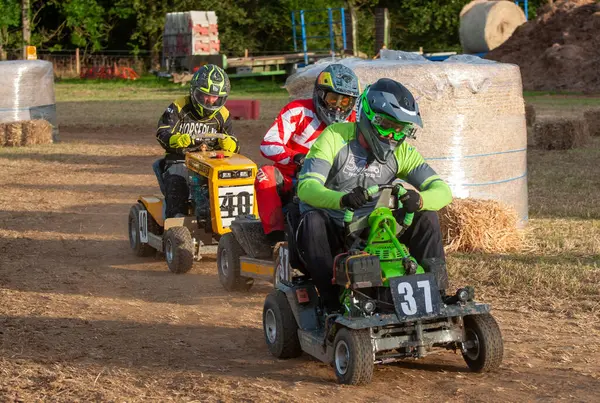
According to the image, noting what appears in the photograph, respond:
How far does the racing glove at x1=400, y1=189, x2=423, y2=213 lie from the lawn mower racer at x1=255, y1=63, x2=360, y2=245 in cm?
219

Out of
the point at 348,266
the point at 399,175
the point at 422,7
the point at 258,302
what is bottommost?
the point at 258,302

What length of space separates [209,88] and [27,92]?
519 inches

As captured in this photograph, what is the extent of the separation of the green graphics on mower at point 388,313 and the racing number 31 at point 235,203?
329 cm

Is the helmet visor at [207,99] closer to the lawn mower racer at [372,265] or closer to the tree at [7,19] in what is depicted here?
the lawn mower racer at [372,265]

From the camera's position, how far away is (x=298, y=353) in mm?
6406

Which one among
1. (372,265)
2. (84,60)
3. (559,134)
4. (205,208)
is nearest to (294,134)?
(205,208)

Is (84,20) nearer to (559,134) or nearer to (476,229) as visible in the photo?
→ (559,134)

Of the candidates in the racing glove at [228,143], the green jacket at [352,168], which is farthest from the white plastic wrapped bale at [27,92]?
the green jacket at [352,168]

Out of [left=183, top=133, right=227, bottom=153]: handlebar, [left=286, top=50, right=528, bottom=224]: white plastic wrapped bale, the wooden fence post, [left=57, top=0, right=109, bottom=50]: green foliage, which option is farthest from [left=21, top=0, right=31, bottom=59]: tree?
[left=183, top=133, right=227, bottom=153]: handlebar

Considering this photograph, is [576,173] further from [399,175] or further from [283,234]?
[399,175]

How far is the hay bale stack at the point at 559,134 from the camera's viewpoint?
18562mm

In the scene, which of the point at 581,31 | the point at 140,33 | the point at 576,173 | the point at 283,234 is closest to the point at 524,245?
the point at 283,234

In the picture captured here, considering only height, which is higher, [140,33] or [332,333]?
[140,33]

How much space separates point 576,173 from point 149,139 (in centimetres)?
947
